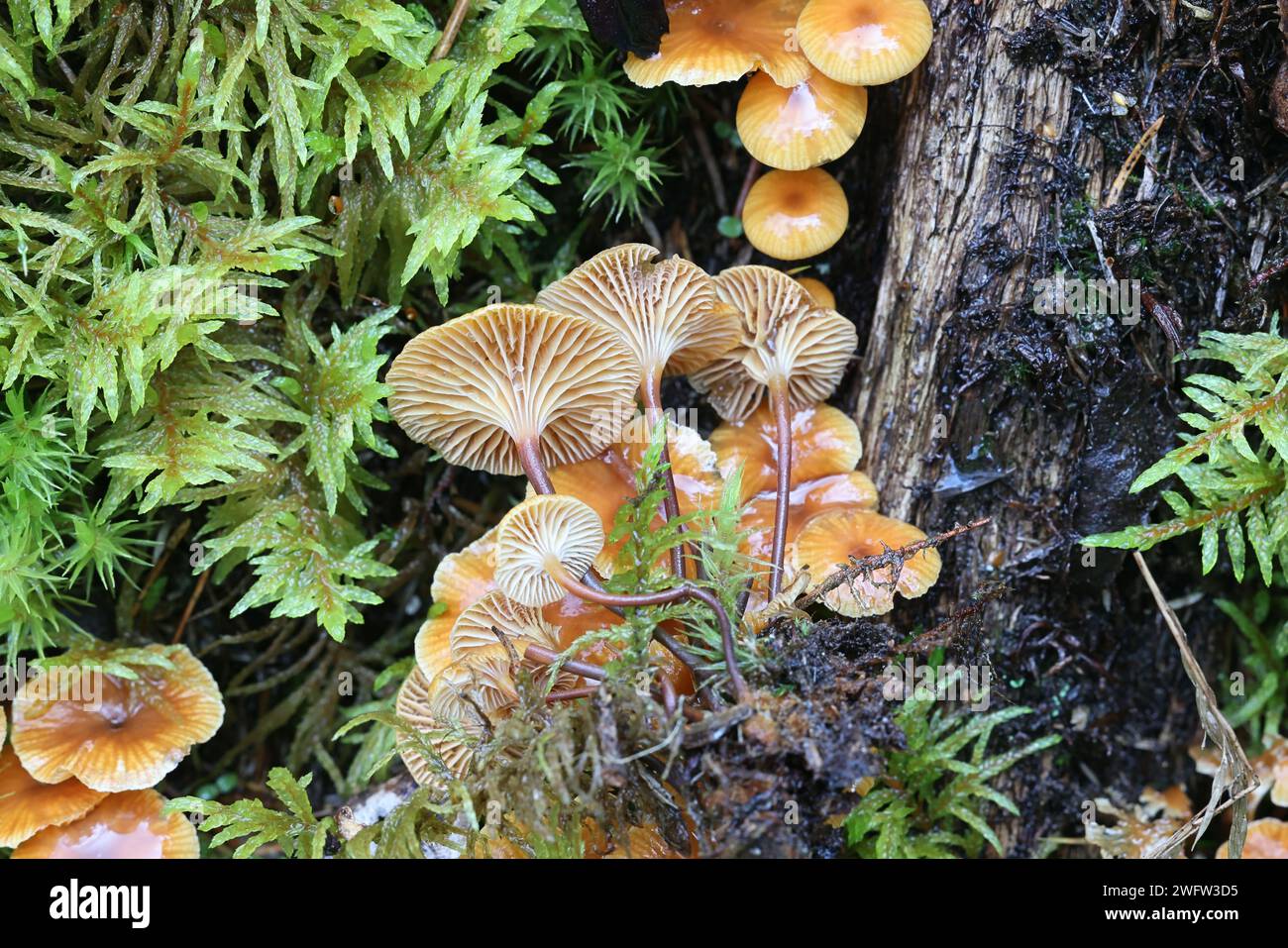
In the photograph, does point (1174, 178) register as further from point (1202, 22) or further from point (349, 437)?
point (349, 437)

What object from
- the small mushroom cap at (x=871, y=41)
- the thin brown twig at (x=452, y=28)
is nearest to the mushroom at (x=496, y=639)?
the thin brown twig at (x=452, y=28)

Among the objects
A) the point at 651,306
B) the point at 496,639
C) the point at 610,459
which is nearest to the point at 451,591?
the point at 496,639

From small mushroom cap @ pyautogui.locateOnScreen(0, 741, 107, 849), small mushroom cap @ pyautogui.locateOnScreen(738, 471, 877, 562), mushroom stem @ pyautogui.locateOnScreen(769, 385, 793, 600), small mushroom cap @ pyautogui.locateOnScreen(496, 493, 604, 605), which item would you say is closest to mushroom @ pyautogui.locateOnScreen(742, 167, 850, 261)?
mushroom stem @ pyautogui.locateOnScreen(769, 385, 793, 600)

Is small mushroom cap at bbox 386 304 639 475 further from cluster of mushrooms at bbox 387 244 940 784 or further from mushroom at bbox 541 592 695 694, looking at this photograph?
mushroom at bbox 541 592 695 694

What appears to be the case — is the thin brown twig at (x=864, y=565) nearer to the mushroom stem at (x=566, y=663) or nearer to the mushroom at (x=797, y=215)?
the mushroom stem at (x=566, y=663)

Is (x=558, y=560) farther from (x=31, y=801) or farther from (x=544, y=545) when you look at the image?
(x=31, y=801)

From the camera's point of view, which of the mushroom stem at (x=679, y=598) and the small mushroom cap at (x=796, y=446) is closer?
the mushroom stem at (x=679, y=598)
